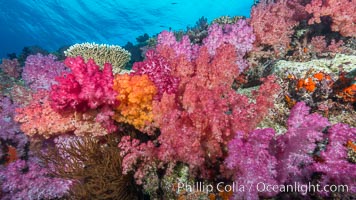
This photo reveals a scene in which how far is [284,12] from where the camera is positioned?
5613 millimetres

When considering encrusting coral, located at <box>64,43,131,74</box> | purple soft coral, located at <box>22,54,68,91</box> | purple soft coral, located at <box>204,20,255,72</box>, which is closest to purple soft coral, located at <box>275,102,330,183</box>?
purple soft coral, located at <box>204,20,255,72</box>

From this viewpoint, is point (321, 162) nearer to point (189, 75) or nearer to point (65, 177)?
point (189, 75)

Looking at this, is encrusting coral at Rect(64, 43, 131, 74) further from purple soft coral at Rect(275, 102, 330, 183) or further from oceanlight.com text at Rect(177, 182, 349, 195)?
→ purple soft coral at Rect(275, 102, 330, 183)

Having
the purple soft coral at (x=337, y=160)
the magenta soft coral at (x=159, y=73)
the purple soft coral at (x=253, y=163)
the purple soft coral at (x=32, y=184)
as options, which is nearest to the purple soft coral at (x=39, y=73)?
the purple soft coral at (x=32, y=184)

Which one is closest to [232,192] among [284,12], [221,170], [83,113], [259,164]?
[221,170]

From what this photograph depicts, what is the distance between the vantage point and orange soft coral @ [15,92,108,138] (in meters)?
3.32

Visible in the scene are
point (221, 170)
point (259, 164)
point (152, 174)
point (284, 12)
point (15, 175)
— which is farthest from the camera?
point (284, 12)

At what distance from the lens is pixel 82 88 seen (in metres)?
3.05

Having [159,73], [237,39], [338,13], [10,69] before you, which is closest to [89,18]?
[10,69]

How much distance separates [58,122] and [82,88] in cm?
76

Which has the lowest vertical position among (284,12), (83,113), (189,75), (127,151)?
(127,151)

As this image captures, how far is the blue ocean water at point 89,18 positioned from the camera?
40.8m

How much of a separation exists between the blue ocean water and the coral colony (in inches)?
1552

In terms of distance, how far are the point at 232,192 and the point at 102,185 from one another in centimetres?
188
